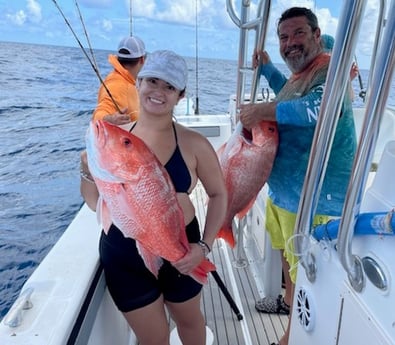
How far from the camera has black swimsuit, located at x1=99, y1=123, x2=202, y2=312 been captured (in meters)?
1.49

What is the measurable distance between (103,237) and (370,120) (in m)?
1.07

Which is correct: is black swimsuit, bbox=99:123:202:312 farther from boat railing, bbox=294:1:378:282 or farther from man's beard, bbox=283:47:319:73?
man's beard, bbox=283:47:319:73

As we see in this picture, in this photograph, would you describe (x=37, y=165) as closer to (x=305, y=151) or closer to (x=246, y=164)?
(x=246, y=164)

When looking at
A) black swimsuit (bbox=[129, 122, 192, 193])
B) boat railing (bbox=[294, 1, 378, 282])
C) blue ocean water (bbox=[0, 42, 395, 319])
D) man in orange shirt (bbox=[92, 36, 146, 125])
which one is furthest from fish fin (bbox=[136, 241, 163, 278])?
man in orange shirt (bbox=[92, 36, 146, 125])

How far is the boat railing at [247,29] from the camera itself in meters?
1.82

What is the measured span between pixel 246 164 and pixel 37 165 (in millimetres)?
6347

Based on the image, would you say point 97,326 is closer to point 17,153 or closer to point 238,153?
point 238,153

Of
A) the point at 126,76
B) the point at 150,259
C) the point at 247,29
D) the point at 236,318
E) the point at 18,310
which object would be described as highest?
the point at 247,29

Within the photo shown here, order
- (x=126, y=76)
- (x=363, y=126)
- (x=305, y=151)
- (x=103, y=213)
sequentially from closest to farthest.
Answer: (x=363, y=126), (x=103, y=213), (x=305, y=151), (x=126, y=76)

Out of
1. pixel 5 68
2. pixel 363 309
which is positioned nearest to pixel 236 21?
pixel 363 309

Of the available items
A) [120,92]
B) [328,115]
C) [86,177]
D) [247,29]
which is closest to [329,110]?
[328,115]

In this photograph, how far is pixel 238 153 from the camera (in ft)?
5.82

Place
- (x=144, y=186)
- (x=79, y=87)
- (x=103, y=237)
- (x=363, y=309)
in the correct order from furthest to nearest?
(x=79, y=87), (x=103, y=237), (x=144, y=186), (x=363, y=309)

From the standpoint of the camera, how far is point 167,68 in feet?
4.37
